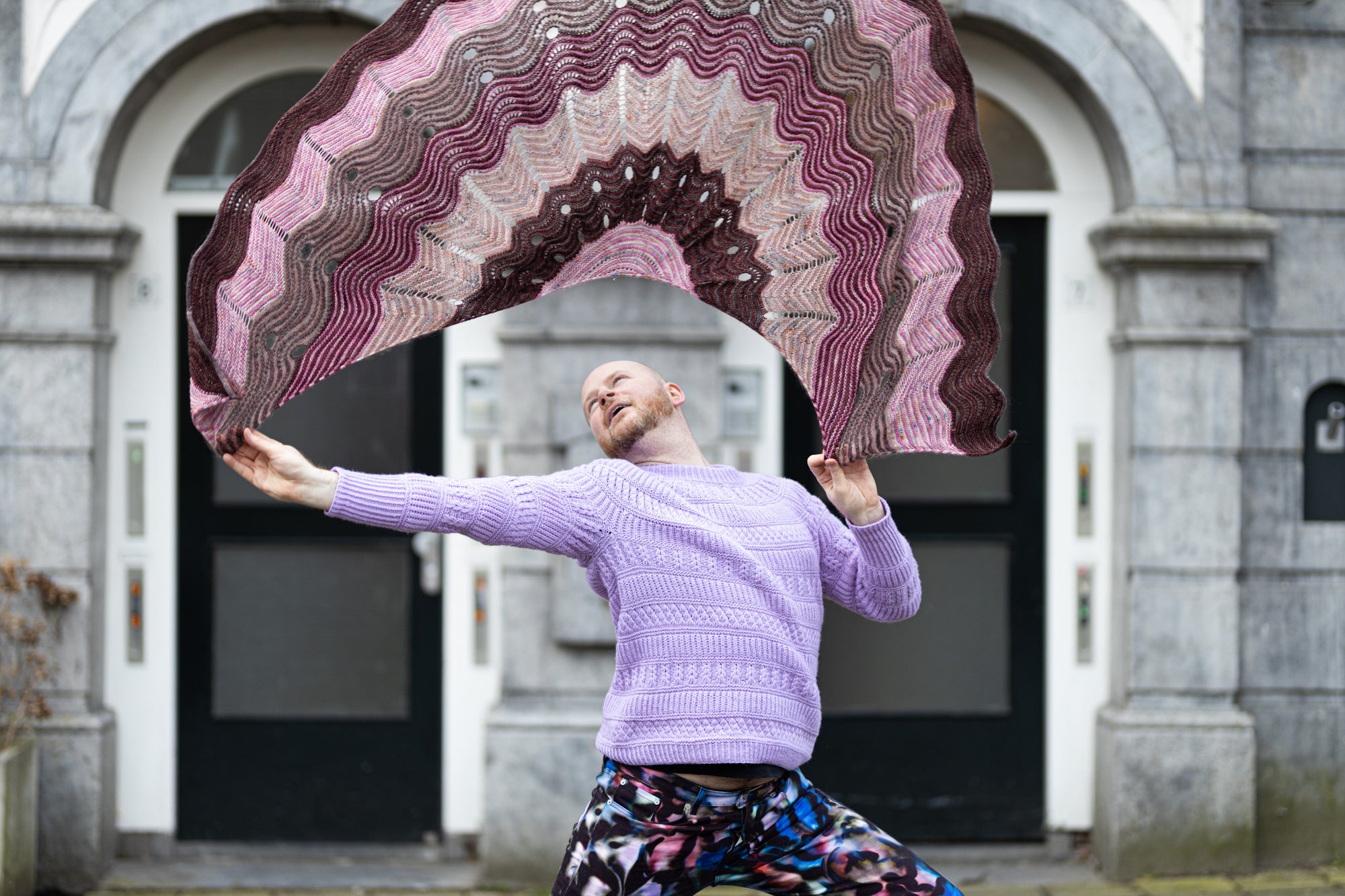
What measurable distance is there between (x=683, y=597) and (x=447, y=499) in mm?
499

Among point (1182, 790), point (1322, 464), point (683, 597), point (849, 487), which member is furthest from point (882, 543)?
point (1322, 464)

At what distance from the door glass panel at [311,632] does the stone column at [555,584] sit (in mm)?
627

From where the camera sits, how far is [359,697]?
18.6 feet

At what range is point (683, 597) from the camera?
259 centimetres

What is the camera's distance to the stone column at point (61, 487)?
520cm

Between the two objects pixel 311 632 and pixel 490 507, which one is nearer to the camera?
pixel 490 507

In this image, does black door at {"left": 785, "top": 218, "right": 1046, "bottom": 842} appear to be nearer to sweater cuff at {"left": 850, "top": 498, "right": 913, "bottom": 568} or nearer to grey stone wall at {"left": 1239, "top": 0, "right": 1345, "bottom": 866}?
grey stone wall at {"left": 1239, "top": 0, "right": 1345, "bottom": 866}

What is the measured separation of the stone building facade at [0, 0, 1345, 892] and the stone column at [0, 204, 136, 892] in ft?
0.04

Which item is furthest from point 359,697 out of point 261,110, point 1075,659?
point 1075,659

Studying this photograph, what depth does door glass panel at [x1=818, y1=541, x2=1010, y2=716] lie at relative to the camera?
18.8ft

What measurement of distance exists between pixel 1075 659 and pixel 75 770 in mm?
4081

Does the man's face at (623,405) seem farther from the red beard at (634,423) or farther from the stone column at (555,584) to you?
the stone column at (555,584)

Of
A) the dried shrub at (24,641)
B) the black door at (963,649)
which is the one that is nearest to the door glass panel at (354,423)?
the dried shrub at (24,641)

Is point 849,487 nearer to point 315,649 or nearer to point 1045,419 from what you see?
point 1045,419
